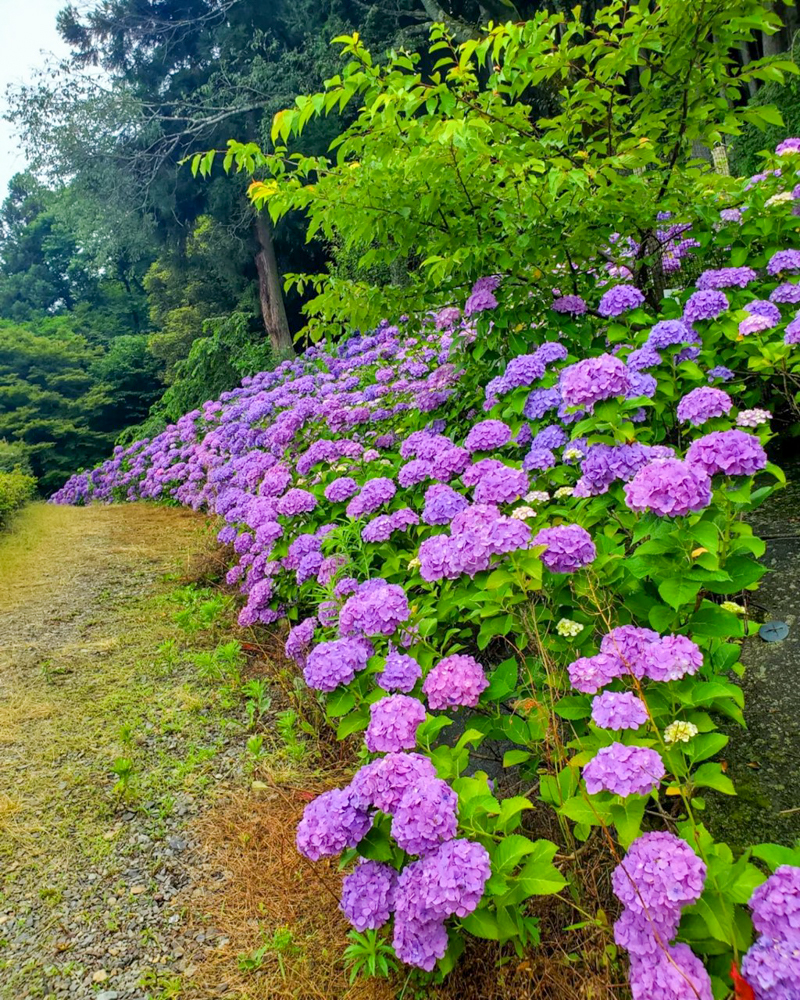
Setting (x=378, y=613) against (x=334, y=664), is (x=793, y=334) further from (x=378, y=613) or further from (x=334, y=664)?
(x=334, y=664)

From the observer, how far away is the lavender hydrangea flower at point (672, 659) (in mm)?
1196

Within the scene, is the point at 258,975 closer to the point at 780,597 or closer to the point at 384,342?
the point at 780,597

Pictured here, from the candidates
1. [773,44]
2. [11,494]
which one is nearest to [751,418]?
[11,494]

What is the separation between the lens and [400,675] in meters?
1.52

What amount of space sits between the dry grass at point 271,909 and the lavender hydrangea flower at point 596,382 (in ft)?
4.82

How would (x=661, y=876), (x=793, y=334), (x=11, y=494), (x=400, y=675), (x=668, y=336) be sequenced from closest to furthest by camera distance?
(x=661, y=876)
(x=400, y=675)
(x=793, y=334)
(x=668, y=336)
(x=11, y=494)

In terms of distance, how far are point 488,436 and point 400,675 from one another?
977mm

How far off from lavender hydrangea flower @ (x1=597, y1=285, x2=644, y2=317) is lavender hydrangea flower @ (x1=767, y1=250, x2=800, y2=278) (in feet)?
1.77

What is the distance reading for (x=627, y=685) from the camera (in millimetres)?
1308

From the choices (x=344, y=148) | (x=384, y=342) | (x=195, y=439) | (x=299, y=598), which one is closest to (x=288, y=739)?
(x=299, y=598)

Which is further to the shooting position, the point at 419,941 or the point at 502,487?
the point at 502,487

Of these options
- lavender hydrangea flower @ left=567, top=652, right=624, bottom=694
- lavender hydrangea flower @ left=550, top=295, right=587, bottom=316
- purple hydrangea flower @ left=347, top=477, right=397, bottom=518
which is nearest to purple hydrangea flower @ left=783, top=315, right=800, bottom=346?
lavender hydrangea flower @ left=550, top=295, right=587, bottom=316

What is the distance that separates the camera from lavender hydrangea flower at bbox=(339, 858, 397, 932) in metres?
1.19

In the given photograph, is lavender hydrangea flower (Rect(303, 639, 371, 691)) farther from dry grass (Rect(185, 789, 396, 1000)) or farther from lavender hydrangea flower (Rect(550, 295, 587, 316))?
lavender hydrangea flower (Rect(550, 295, 587, 316))
